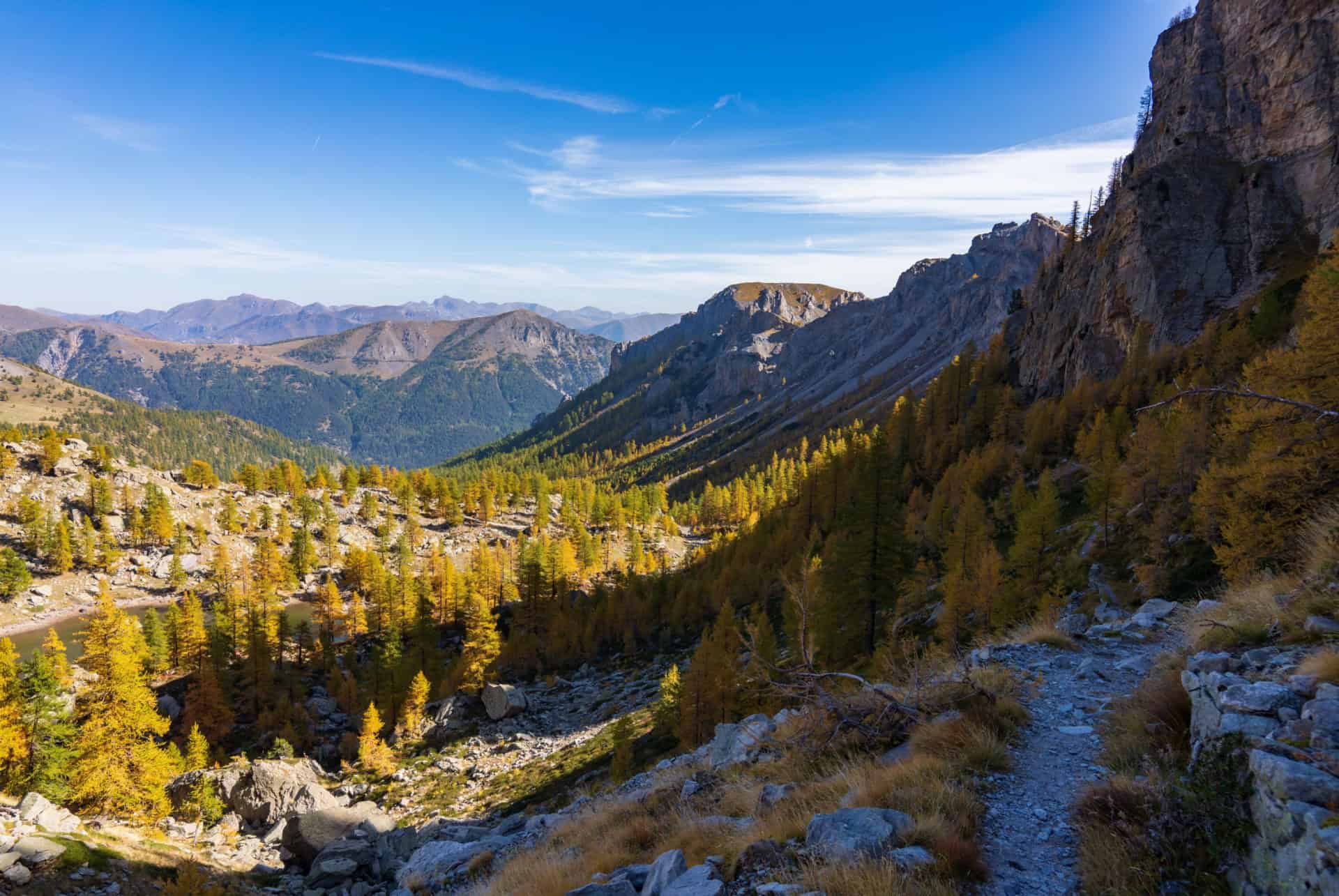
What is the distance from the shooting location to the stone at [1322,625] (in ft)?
25.9

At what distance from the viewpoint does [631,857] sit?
1023cm

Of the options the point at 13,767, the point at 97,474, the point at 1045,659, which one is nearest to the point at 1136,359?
the point at 1045,659

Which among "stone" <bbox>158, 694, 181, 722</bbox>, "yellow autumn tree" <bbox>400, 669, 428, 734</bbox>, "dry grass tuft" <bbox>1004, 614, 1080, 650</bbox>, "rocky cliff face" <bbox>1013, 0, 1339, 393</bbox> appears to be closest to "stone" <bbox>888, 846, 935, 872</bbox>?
"dry grass tuft" <bbox>1004, 614, 1080, 650</bbox>

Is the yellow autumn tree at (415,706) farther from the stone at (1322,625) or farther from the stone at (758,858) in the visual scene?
the stone at (1322,625)

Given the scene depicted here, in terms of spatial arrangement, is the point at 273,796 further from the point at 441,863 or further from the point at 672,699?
the point at 672,699

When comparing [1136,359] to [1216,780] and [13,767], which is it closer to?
[1216,780]

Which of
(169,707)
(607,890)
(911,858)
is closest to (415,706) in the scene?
(169,707)

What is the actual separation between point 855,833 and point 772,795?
3.08 meters

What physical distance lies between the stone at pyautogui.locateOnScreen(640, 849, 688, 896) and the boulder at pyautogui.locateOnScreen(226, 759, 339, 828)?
37.0 m

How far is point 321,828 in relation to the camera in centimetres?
3123

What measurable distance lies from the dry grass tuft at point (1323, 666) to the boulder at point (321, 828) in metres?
37.0

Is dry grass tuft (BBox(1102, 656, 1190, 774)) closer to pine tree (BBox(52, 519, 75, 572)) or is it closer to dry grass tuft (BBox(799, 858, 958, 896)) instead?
dry grass tuft (BBox(799, 858, 958, 896))

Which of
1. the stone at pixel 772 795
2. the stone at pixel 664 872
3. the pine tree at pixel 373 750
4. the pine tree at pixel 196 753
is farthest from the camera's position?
the pine tree at pixel 373 750

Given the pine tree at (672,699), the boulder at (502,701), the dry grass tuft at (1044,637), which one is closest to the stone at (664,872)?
the dry grass tuft at (1044,637)
